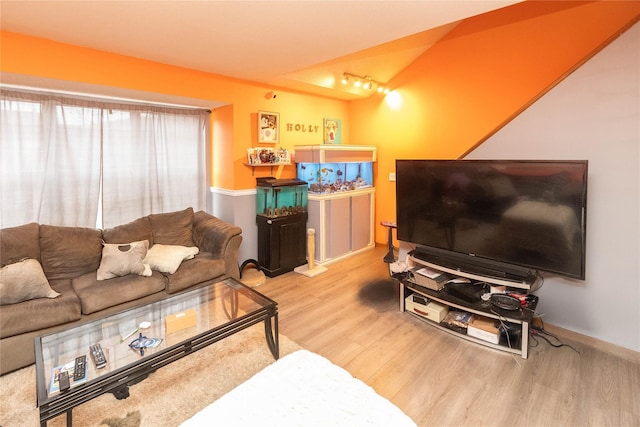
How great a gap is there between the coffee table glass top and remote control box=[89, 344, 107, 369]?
17 millimetres

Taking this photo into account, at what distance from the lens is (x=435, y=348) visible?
252 cm

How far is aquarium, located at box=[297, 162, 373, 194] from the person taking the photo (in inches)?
173

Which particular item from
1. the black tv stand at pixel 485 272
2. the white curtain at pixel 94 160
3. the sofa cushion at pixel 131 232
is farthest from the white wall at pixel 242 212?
the black tv stand at pixel 485 272

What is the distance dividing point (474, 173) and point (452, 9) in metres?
1.21

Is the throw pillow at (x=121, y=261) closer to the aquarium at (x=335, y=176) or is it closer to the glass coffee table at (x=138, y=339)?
the glass coffee table at (x=138, y=339)

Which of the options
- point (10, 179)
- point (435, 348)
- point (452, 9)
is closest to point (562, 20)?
point (452, 9)

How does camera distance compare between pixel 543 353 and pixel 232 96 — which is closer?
pixel 543 353

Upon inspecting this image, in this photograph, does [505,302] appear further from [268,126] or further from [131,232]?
[131,232]

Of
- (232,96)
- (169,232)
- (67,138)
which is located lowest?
(169,232)

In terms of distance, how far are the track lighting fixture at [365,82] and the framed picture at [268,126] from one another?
1.05m

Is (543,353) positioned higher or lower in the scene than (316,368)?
lower

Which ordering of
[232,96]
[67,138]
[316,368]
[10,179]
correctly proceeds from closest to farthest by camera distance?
[316,368] < [10,179] < [67,138] < [232,96]

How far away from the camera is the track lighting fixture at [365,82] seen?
4.30 metres

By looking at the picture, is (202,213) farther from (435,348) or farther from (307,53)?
(435,348)
